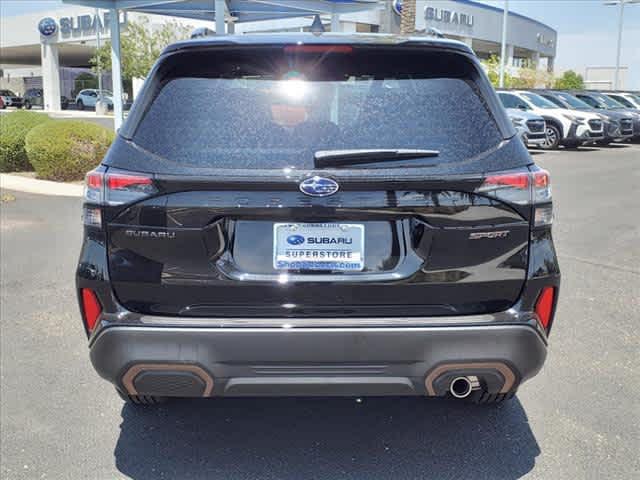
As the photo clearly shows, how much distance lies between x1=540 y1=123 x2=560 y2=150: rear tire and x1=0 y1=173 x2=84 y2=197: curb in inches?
558

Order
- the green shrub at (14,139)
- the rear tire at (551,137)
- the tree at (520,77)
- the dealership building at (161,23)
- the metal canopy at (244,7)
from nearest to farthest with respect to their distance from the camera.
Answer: the green shrub at (14,139) → the metal canopy at (244,7) → the rear tire at (551,137) → the dealership building at (161,23) → the tree at (520,77)

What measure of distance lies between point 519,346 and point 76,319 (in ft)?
11.9

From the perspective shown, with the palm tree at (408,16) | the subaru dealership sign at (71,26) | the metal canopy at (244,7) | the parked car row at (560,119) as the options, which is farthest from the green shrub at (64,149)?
the subaru dealership sign at (71,26)

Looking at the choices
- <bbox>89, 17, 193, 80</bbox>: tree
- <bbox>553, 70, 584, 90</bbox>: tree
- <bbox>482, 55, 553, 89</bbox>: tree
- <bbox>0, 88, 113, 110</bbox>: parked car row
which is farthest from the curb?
<bbox>553, 70, 584, 90</bbox>: tree

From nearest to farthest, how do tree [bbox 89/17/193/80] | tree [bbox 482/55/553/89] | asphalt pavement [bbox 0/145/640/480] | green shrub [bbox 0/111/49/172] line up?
1. asphalt pavement [bbox 0/145/640/480]
2. green shrub [bbox 0/111/49/172]
3. tree [bbox 89/17/193/80]
4. tree [bbox 482/55/553/89]

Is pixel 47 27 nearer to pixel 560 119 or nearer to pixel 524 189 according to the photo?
pixel 560 119

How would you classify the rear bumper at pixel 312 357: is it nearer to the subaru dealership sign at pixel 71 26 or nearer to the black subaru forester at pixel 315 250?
the black subaru forester at pixel 315 250

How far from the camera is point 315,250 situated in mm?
2531

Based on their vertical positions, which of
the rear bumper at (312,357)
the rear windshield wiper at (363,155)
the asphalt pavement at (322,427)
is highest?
the rear windshield wiper at (363,155)

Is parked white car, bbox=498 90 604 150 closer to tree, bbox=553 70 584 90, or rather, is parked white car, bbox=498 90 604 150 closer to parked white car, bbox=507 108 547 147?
parked white car, bbox=507 108 547 147

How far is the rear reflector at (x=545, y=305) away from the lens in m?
2.66

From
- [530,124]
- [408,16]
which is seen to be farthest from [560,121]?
[408,16]

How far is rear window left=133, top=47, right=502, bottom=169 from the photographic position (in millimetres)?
2559

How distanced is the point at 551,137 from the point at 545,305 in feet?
62.0
